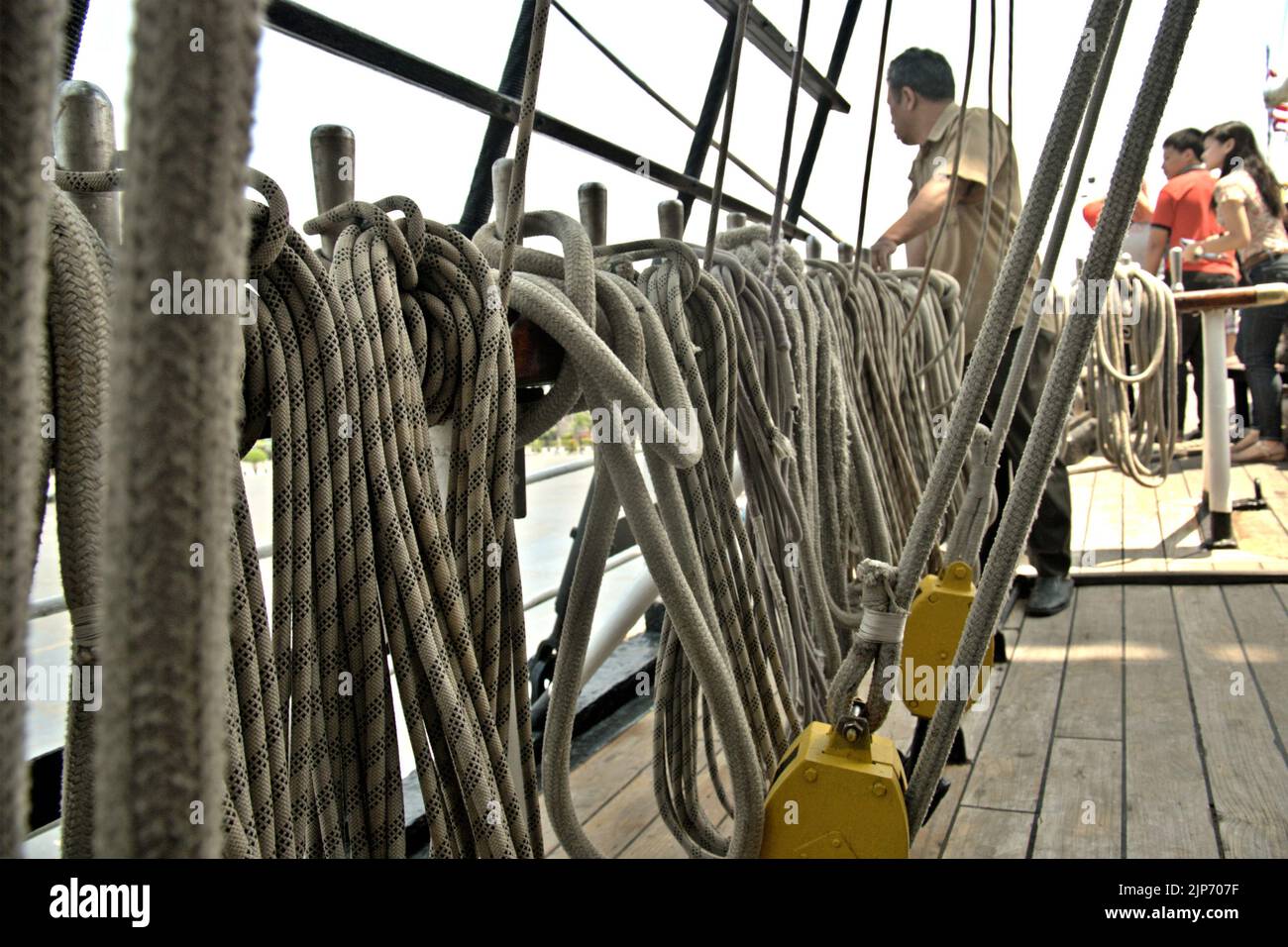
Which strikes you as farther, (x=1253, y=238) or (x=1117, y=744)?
(x=1253, y=238)

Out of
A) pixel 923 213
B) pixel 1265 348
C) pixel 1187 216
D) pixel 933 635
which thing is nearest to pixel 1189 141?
pixel 1187 216

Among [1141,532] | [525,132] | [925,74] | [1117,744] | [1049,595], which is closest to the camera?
[525,132]

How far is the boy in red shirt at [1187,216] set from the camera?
17.3 feet

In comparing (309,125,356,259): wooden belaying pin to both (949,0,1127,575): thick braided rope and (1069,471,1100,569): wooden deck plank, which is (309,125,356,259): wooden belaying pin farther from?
(1069,471,1100,569): wooden deck plank

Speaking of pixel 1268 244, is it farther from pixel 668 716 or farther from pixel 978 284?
pixel 668 716

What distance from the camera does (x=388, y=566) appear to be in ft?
2.61

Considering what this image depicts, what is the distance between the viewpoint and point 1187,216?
5.41 metres

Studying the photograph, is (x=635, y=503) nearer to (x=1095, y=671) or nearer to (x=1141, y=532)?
(x=1095, y=671)

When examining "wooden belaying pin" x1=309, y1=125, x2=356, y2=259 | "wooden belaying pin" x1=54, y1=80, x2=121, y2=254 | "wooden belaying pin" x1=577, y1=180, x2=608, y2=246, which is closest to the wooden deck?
"wooden belaying pin" x1=577, y1=180, x2=608, y2=246

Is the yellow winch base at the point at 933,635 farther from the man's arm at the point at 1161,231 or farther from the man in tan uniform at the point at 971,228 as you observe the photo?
the man's arm at the point at 1161,231

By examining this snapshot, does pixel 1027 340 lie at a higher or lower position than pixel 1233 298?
lower

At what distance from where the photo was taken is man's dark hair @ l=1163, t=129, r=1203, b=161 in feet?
18.1

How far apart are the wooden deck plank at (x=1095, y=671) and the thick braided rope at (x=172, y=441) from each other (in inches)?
90.6

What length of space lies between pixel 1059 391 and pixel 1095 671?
80.5 inches
